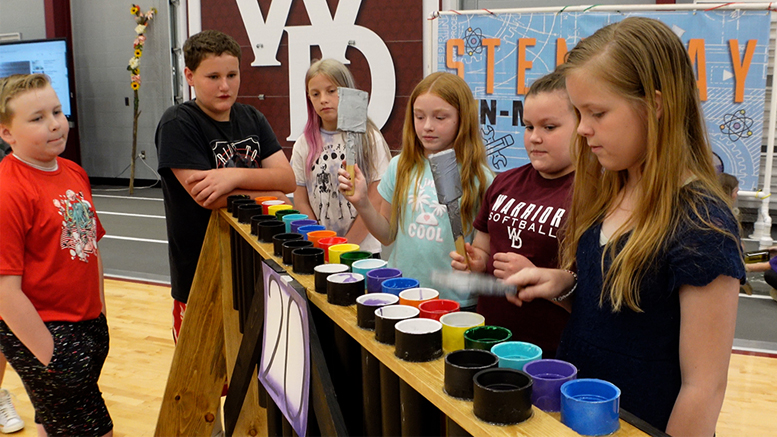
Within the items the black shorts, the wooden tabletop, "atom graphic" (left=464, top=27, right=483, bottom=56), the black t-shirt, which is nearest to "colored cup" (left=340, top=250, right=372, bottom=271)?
the wooden tabletop

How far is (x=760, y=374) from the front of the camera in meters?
3.12

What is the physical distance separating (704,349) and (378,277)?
1.92ft

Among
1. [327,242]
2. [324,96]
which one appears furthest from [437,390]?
[324,96]

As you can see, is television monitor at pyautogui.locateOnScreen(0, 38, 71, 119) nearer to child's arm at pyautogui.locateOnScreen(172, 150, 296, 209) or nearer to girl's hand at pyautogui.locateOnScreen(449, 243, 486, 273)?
child's arm at pyautogui.locateOnScreen(172, 150, 296, 209)

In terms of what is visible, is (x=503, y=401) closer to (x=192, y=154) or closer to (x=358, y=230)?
(x=192, y=154)

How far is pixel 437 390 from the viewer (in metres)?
0.86

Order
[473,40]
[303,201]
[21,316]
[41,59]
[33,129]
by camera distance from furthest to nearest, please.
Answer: [41,59] → [473,40] → [303,201] → [33,129] → [21,316]

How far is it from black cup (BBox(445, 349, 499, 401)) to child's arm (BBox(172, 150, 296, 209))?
1342mm

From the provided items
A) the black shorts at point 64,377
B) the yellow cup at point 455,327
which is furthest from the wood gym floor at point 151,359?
the yellow cup at point 455,327

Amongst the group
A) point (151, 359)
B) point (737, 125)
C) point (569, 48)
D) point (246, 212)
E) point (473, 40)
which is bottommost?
point (151, 359)

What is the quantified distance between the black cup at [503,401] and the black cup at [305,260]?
0.67 m

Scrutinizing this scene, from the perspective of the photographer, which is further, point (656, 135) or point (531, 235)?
point (531, 235)

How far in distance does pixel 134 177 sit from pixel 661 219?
9.69 metres

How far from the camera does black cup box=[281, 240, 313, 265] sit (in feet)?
4.83
